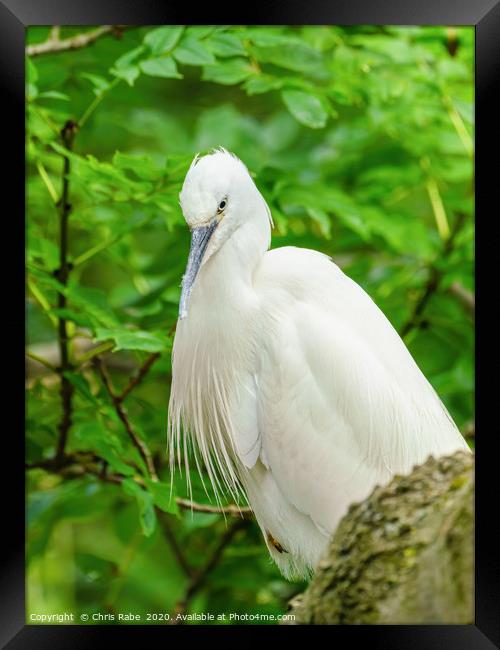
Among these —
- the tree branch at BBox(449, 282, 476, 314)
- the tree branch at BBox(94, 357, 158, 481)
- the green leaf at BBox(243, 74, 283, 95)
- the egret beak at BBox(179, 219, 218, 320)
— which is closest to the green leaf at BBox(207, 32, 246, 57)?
the green leaf at BBox(243, 74, 283, 95)

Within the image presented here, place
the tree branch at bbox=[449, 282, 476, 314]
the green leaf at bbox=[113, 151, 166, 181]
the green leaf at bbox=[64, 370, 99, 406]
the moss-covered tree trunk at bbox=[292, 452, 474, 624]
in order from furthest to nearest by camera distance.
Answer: the tree branch at bbox=[449, 282, 476, 314] < the green leaf at bbox=[64, 370, 99, 406] < the green leaf at bbox=[113, 151, 166, 181] < the moss-covered tree trunk at bbox=[292, 452, 474, 624]

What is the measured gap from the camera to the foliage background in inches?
61.3

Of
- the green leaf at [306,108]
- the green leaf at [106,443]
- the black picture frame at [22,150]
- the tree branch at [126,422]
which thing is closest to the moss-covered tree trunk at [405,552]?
the black picture frame at [22,150]

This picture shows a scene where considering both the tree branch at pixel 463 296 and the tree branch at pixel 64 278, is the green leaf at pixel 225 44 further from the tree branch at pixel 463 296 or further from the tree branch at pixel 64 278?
the tree branch at pixel 463 296

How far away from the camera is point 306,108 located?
1.57 meters

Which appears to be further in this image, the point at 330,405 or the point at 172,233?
the point at 172,233

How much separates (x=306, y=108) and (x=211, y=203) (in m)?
0.30

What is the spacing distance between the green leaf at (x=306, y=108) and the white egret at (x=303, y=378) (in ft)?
0.54

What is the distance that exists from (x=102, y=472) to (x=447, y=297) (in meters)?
0.89

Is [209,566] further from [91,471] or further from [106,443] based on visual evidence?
[106,443]

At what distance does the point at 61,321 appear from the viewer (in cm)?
166

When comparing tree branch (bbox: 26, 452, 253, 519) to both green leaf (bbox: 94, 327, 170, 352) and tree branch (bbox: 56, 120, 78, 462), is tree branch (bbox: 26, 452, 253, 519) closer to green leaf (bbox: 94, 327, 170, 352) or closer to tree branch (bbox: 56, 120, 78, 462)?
tree branch (bbox: 56, 120, 78, 462)

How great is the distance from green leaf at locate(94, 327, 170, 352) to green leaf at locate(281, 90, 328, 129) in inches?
17.1

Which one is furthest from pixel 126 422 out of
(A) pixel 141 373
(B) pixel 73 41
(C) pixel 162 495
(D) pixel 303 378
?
(B) pixel 73 41
